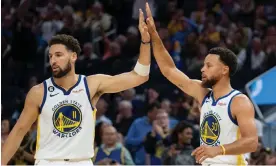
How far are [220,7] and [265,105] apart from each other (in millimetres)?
4116

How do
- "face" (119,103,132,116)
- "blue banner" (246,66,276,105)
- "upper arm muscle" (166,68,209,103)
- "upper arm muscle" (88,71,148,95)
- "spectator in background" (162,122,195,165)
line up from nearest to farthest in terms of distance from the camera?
"upper arm muscle" (88,71,148,95) < "upper arm muscle" (166,68,209,103) < "spectator in background" (162,122,195,165) < "face" (119,103,132,116) < "blue banner" (246,66,276,105)

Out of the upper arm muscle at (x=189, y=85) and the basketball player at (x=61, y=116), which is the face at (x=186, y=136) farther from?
the basketball player at (x=61, y=116)

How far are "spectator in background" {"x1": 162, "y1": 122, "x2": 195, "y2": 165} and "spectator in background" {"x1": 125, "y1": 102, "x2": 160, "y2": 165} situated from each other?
0.96 meters

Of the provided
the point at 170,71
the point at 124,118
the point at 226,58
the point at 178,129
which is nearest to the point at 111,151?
the point at 178,129

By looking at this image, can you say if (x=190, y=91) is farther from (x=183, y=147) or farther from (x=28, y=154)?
(x=28, y=154)

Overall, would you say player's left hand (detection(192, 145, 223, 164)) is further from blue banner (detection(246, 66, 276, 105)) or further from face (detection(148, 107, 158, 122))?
blue banner (detection(246, 66, 276, 105))

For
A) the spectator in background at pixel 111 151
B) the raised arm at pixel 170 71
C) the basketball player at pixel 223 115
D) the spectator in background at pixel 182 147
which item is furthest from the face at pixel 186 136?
the basketball player at pixel 223 115

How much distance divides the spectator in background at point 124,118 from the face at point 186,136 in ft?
6.69

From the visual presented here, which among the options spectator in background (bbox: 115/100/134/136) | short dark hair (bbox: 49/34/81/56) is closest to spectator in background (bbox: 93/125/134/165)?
spectator in background (bbox: 115/100/134/136)

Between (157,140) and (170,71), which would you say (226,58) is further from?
(157,140)

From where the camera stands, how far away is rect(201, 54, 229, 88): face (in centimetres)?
703

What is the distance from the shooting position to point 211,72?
7.04 m

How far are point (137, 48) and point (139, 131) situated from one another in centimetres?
415

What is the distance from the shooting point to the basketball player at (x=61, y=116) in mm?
6711
